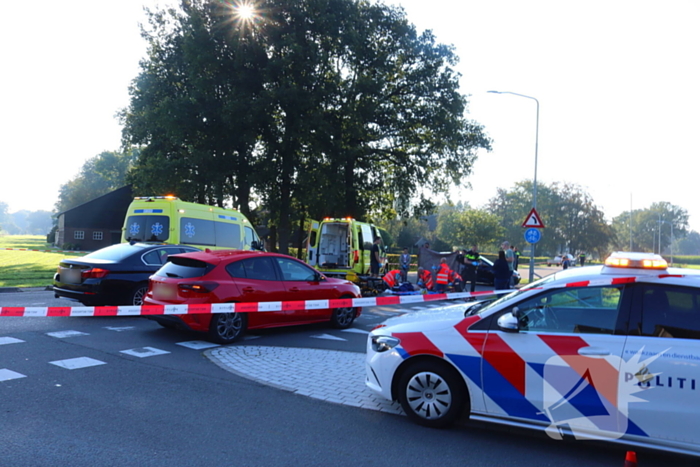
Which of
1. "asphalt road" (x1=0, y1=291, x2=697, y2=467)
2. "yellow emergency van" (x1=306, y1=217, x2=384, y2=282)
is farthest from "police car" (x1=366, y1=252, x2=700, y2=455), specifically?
"yellow emergency van" (x1=306, y1=217, x2=384, y2=282)

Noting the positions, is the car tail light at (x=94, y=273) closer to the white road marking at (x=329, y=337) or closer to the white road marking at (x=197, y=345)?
the white road marking at (x=197, y=345)

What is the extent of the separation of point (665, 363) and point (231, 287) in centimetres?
588

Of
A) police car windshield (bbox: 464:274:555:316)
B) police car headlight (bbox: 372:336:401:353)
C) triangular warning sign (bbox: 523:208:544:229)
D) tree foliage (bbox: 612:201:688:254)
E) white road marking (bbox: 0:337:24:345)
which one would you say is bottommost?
white road marking (bbox: 0:337:24:345)

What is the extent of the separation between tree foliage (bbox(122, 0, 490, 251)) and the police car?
2115cm

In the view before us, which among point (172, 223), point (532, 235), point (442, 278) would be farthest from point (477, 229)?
point (172, 223)

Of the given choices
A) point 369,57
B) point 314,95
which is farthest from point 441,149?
point 314,95

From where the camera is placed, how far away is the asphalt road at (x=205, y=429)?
12.7 ft

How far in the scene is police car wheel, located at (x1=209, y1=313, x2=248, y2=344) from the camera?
774cm

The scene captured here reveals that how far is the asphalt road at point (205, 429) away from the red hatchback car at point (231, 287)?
1289 millimetres

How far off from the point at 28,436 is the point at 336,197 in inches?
908

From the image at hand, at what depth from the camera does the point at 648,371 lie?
388 cm

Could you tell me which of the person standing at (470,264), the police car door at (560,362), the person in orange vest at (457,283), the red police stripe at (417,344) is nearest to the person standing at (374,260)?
the person in orange vest at (457,283)

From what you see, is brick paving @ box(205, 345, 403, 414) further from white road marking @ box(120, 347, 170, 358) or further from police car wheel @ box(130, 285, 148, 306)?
police car wheel @ box(130, 285, 148, 306)

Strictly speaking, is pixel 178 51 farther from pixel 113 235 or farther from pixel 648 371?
pixel 113 235
